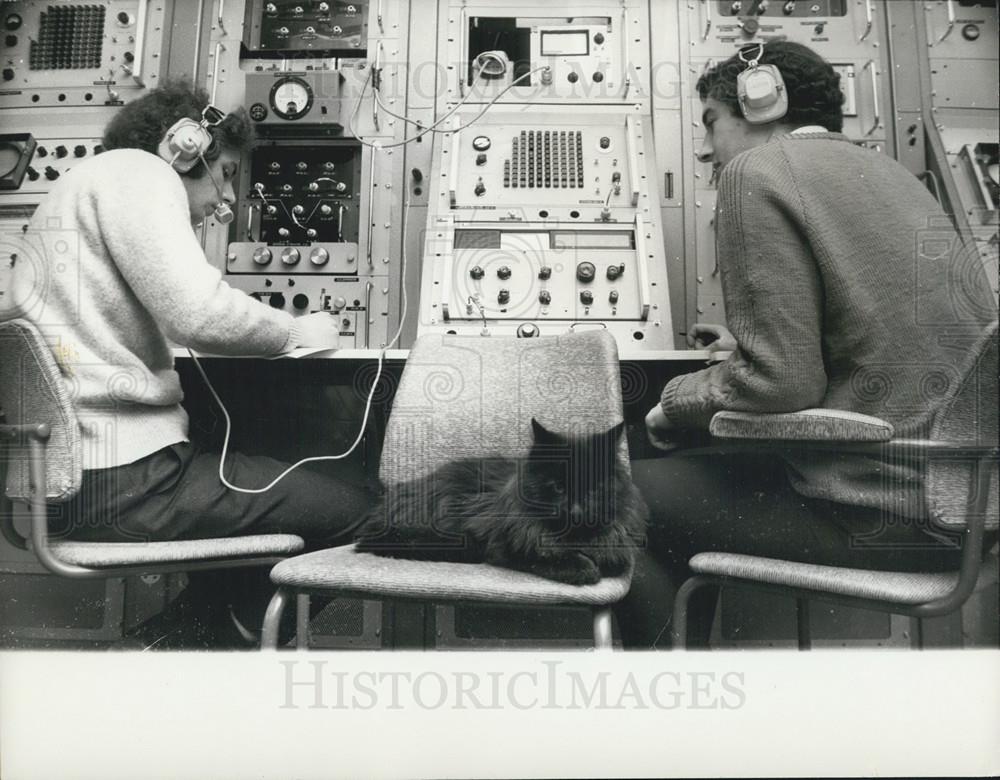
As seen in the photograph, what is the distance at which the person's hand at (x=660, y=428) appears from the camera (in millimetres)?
1227

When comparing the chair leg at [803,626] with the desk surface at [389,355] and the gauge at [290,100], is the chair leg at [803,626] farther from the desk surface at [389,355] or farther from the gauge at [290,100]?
the gauge at [290,100]

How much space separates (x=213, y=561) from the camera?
1.13m

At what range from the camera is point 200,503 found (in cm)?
116

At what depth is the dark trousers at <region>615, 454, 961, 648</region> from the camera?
990 millimetres

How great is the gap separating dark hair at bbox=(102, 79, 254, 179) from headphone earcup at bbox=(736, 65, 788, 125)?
1058mm

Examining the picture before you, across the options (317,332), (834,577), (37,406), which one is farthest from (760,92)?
(37,406)

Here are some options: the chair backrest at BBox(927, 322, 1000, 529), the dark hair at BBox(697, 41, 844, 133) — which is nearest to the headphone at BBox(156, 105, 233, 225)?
the dark hair at BBox(697, 41, 844, 133)

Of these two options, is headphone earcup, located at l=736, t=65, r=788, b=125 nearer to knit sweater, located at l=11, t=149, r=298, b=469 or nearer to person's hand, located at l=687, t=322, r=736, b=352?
person's hand, located at l=687, t=322, r=736, b=352

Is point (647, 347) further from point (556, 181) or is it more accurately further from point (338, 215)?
point (338, 215)

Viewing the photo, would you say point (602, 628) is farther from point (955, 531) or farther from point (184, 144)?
point (184, 144)

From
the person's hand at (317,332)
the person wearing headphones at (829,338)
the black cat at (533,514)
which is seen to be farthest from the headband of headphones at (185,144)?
the person wearing headphones at (829,338)

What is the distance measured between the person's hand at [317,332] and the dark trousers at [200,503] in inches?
11.1

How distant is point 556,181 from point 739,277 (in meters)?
0.85

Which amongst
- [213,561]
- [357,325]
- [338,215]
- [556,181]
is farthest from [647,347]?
[213,561]
